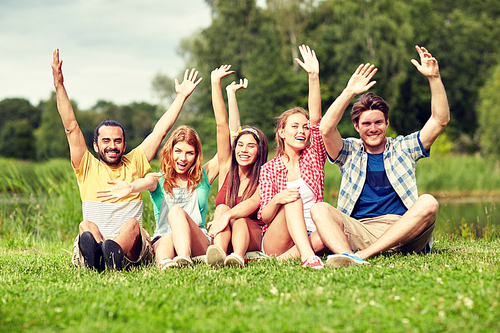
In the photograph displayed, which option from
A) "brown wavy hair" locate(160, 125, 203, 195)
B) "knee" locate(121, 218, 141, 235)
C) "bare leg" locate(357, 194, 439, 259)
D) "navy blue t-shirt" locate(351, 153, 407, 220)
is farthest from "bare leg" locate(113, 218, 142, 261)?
"navy blue t-shirt" locate(351, 153, 407, 220)

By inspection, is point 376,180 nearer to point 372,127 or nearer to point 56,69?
point 372,127

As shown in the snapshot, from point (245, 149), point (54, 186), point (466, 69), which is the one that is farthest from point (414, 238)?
point (466, 69)

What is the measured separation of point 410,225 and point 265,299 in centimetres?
172

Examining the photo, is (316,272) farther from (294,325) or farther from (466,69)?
(466,69)

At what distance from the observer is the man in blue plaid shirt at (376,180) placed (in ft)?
13.3

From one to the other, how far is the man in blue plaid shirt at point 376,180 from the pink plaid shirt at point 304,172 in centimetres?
16

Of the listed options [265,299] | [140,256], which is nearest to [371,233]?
[265,299]

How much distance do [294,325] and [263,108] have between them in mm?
30660

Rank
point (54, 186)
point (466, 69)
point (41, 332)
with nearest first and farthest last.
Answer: point (41, 332)
point (54, 186)
point (466, 69)

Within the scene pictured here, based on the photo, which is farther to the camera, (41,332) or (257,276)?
(257,276)

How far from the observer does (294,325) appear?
2.37m

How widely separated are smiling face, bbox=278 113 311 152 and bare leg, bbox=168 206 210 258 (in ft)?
3.93

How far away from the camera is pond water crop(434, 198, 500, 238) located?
690 cm

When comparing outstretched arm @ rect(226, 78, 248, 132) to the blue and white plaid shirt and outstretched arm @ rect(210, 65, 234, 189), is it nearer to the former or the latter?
outstretched arm @ rect(210, 65, 234, 189)
